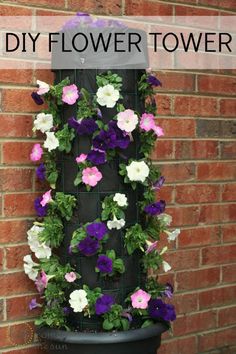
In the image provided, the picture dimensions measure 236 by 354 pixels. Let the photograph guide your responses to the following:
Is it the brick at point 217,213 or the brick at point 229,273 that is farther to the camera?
the brick at point 229,273

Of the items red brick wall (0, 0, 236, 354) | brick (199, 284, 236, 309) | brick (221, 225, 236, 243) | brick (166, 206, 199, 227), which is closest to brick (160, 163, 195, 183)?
red brick wall (0, 0, 236, 354)

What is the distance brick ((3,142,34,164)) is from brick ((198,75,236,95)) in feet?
3.19

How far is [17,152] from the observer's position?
270 centimetres

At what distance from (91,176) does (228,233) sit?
118 centimetres

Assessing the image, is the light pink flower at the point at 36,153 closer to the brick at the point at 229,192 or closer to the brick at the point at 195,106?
the brick at the point at 195,106

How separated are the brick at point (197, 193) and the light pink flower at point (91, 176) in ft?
2.63

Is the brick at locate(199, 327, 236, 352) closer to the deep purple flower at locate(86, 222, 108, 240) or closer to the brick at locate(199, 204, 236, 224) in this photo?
the brick at locate(199, 204, 236, 224)

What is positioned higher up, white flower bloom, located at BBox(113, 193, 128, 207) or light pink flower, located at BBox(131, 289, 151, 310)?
white flower bloom, located at BBox(113, 193, 128, 207)

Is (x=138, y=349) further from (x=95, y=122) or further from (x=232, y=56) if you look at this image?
(x=232, y=56)

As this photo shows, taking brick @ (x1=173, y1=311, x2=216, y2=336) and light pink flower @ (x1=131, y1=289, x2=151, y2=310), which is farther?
brick @ (x1=173, y1=311, x2=216, y2=336)

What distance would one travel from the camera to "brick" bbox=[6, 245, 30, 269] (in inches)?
106

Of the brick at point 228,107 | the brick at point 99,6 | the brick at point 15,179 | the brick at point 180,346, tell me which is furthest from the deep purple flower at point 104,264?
the brick at point 228,107

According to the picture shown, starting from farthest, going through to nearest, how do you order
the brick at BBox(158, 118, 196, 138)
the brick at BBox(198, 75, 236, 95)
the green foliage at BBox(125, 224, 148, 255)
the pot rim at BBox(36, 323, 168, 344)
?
the brick at BBox(198, 75, 236, 95) < the brick at BBox(158, 118, 196, 138) < the green foliage at BBox(125, 224, 148, 255) < the pot rim at BBox(36, 323, 168, 344)

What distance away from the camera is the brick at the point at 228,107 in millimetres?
3332
